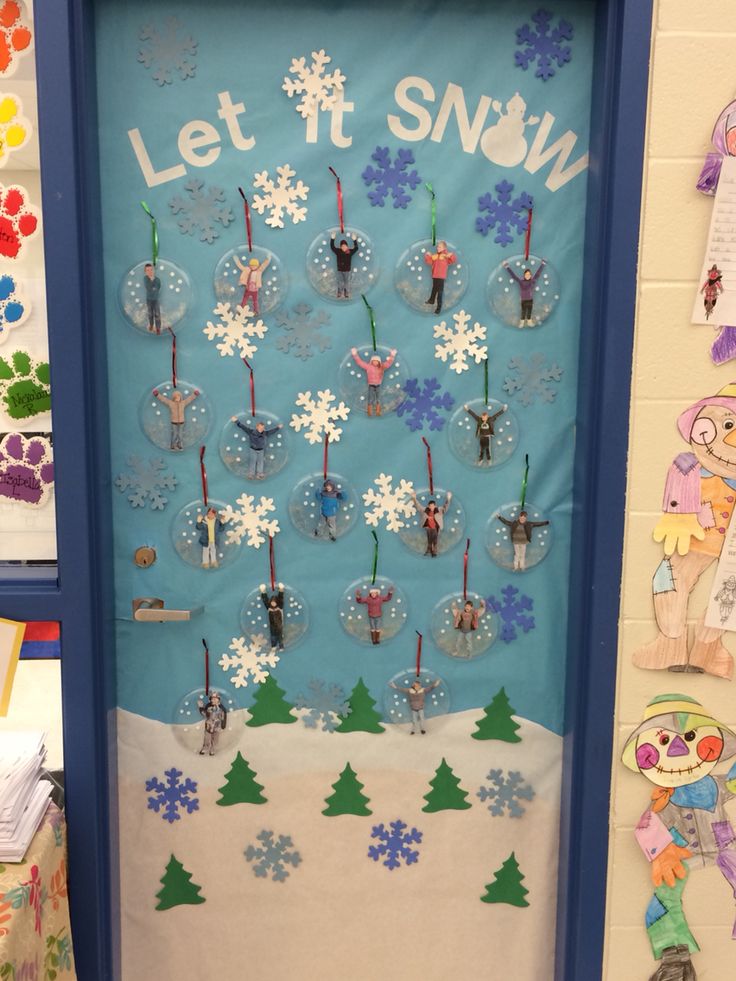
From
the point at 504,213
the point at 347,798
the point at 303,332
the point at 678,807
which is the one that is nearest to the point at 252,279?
the point at 303,332

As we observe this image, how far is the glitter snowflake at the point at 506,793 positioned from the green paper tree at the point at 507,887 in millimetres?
102

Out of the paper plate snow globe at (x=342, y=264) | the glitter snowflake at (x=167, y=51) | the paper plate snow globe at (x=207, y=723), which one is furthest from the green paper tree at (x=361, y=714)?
the glitter snowflake at (x=167, y=51)

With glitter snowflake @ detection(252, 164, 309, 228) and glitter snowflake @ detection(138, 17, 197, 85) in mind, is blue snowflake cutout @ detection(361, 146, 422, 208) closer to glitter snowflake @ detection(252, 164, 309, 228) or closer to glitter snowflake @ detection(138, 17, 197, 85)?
glitter snowflake @ detection(252, 164, 309, 228)

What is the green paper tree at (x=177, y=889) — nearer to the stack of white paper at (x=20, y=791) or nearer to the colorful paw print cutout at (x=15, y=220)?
the stack of white paper at (x=20, y=791)

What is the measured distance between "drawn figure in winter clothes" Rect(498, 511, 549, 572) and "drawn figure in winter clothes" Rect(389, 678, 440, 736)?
289 mm

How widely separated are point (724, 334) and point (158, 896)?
1.53 meters

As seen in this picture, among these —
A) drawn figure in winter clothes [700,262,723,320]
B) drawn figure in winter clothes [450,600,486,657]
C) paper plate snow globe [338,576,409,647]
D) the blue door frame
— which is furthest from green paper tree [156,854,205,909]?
drawn figure in winter clothes [700,262,723,320]

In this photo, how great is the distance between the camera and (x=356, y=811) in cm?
176

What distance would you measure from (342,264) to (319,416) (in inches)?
11.1

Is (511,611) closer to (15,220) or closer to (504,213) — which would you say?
(504,213)

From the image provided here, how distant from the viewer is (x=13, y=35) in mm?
1493

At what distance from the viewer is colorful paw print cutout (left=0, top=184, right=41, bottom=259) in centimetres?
153

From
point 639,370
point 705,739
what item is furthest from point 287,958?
point 639,370

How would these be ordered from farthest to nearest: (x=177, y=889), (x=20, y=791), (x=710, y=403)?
(x=177, y=889) < (x=710, y=403) < (x=20, y=791)
